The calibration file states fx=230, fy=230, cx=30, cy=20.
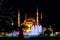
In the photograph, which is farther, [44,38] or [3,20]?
[3,20]

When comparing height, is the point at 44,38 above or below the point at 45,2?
below

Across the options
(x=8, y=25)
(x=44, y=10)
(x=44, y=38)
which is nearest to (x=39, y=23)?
(x=44, y=10)

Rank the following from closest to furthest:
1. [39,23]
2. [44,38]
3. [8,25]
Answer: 1. [44,38]
2. [8,25]
3. [39,23]

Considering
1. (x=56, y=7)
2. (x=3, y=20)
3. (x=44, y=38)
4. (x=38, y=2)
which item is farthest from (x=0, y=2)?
(x=44, y=38)

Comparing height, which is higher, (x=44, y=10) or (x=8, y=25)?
(x=44, y=10)

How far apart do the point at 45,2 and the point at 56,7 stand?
1.14ft

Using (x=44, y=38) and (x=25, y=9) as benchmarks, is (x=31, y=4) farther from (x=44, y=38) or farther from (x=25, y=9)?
(x=44, y=38)

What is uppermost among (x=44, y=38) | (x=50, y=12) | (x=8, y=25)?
(x=50, y=12)

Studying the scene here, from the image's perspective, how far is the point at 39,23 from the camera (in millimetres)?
6246

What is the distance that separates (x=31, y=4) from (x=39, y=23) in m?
0.67

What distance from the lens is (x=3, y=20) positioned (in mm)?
6125

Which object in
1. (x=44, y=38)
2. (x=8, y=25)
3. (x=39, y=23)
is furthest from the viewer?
(x=39, y=23)

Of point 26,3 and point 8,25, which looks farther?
point 26,3

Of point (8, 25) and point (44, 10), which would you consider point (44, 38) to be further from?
point (44, 10)
